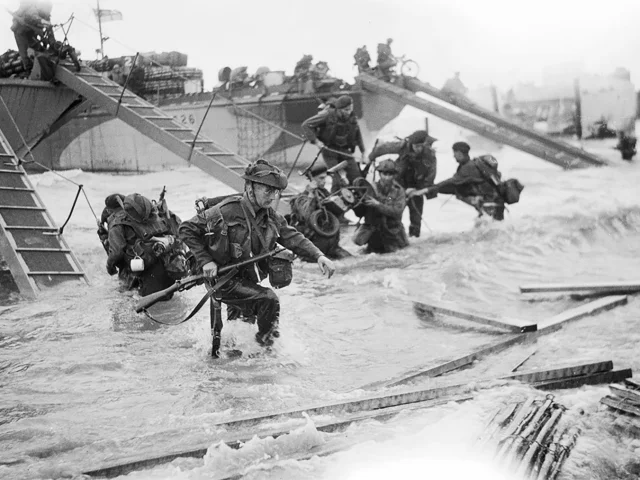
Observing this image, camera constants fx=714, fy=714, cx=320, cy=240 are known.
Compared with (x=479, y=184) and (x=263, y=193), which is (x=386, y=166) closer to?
(x=479, y=184)

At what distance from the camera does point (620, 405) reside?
411 cm

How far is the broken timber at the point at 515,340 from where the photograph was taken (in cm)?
501

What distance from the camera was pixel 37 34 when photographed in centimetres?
1288

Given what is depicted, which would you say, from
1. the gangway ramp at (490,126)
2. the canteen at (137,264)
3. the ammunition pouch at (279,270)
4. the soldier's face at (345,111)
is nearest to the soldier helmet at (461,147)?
the soldier's face at (345,111)

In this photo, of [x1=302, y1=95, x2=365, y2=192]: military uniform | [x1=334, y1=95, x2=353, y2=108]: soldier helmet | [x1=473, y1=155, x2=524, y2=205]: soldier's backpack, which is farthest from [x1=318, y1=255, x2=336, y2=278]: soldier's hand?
[x1=334, y1=95, x2=353, y2=108]: soldier helmet

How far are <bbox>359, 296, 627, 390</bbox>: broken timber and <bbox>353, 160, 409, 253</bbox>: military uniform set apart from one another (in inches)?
136

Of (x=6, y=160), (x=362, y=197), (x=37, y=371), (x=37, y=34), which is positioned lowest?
(x=37, y=371)

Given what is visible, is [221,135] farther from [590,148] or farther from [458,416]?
[458,416]

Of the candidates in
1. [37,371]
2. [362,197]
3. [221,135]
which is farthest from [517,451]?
[221,135]

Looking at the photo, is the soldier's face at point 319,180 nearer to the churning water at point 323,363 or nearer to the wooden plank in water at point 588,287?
the churning water at point 323,363

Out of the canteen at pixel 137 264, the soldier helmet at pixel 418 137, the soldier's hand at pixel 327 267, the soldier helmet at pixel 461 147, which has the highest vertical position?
the soldier helmet at pixel 418 137

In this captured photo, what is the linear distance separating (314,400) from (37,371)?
7.87 feet

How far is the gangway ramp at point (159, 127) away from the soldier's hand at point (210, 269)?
20.4 feet

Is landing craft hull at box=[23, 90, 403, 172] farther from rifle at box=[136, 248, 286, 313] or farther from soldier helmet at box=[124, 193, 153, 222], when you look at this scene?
rifle at box=[136, 248, 286, 313]
